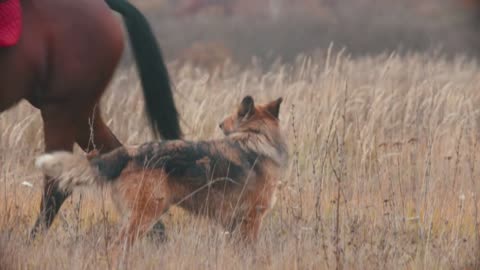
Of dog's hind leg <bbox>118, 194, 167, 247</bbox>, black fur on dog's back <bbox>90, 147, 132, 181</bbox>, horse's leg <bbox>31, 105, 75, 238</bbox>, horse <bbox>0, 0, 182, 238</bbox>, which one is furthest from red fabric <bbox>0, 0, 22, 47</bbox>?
dog's hind leg <bbox>118, 194, 167, 247</bbox>

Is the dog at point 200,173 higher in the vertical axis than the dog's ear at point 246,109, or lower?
lower

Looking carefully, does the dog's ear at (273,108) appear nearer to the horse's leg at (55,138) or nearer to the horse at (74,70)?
the horse at (74,70)

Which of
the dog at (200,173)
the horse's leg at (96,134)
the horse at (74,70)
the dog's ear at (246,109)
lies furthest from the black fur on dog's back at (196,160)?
the horse's leg at (96,134)

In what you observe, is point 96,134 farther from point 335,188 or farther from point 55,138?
point 335,188

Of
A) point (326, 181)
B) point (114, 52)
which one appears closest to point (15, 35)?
point (114, 52)

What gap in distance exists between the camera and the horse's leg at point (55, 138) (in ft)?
14.8

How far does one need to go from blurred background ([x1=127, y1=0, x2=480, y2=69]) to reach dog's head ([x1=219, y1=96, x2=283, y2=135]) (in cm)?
47

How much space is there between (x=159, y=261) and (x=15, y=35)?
1161mm

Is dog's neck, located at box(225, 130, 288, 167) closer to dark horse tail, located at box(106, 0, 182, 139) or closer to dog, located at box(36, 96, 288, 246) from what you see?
dog, located at box(36, 96, 288, 246)

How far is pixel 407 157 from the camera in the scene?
14.1ft

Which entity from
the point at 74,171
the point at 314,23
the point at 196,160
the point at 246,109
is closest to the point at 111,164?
the point at 74,171

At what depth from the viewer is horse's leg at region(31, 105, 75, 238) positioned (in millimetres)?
4512

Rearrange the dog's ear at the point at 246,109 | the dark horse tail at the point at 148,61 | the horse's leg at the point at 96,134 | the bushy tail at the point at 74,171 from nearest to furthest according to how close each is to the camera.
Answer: the bushy tail at the point at 74,171 < the dog's ear at the point at 246,109 < the horse's leg at the point at 96,134 < the dark horse tail at the point at 148,61

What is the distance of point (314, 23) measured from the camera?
4.83 metres
